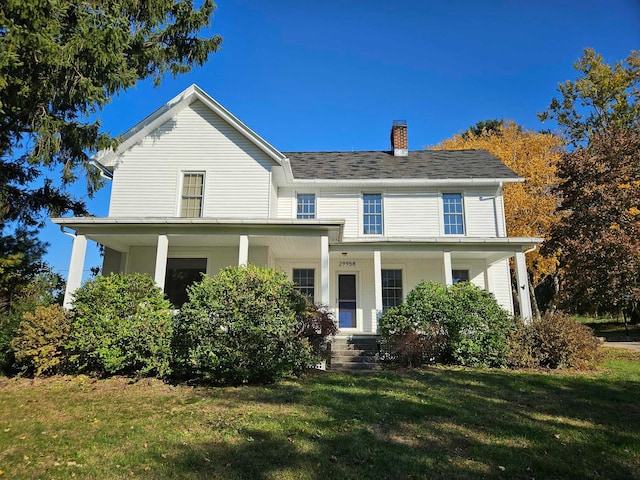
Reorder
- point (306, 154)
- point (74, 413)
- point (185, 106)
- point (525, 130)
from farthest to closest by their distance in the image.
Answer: point (525, 130), point (306, 154), point (185, 106), point (74, 413)

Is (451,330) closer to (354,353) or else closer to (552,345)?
(552,345)

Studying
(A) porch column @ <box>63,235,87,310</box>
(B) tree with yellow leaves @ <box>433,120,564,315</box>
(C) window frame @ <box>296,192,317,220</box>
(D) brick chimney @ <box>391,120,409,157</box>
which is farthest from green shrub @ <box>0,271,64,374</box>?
(B) tree with yellow leaves @ <box>433,120,564,315</box>

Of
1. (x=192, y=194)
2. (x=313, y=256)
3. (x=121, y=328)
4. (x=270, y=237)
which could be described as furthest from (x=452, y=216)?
(x=121, y=328)

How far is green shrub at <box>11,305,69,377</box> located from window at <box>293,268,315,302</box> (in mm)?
7579

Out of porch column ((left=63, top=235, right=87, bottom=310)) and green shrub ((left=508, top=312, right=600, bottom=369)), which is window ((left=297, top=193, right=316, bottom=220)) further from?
green shrub ((left=508, top=312, right=600, bottom=369))

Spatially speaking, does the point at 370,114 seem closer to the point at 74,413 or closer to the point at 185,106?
the point at 185,106

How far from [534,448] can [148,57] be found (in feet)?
46.9

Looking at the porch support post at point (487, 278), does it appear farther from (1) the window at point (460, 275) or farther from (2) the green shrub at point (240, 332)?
(2) the green shrub at point (240, 332)

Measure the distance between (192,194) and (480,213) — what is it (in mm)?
10516

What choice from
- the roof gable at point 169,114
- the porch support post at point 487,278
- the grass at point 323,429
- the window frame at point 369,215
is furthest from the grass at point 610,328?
the roof gable at point 169,114

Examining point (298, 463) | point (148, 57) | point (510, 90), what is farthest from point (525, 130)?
point (298, 463)

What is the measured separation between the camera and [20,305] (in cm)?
873

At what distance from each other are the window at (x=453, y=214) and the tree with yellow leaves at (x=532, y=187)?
411cm

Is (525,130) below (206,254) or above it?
above
